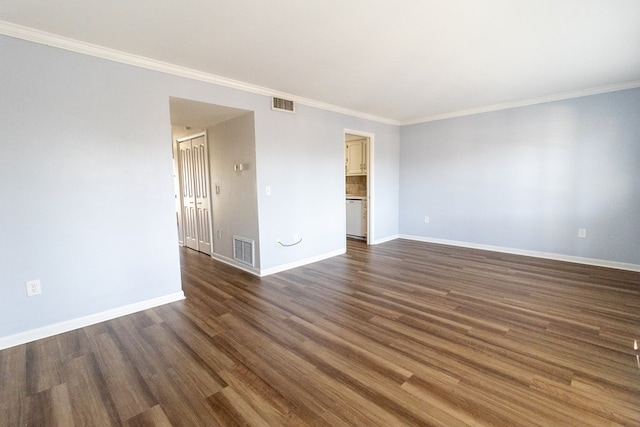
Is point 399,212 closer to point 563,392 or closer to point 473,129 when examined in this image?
point 473,129

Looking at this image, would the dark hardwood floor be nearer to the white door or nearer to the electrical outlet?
the electrical outlet

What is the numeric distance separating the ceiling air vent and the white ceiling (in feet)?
0.71

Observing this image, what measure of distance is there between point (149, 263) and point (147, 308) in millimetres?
456

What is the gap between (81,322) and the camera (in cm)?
254

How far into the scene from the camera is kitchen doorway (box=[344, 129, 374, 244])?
18.0ft

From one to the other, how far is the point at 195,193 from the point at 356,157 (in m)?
3.30

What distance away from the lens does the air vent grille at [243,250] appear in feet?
13.2

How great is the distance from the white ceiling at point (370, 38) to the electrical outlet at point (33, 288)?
1.99 metres

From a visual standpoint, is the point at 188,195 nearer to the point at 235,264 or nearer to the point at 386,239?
the point at 235,264

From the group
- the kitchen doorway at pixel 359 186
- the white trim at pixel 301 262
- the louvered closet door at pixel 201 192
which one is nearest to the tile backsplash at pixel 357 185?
the kitchen doorway at pixel 359 186

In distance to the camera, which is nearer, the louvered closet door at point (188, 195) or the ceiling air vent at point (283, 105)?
the ceiling air vent at point (283, 105)

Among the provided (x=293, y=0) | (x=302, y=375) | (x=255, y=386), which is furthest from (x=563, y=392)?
(x=293, y=0)

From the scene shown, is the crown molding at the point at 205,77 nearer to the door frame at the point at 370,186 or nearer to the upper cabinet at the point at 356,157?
the door frame at the point at 370,186

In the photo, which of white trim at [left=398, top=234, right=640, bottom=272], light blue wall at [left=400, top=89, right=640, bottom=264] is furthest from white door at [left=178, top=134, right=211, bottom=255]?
white trim at [left=398, top=234, right=640, bottom=272]
